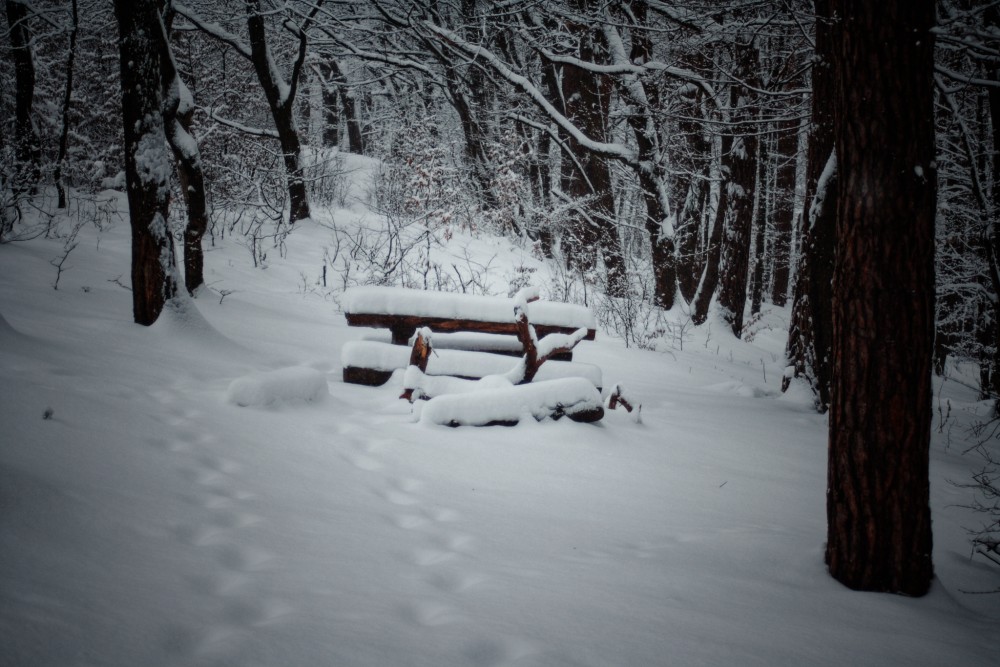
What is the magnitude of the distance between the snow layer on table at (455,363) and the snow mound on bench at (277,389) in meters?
0.71

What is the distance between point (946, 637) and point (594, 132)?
10556 mm

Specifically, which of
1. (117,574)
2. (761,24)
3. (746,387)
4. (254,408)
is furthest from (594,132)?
(117,574)

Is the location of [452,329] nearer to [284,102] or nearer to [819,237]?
[819,237]

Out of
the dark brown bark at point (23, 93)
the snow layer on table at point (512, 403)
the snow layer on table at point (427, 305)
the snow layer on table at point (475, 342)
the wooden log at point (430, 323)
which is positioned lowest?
the snow layer on table at point (512, 403)

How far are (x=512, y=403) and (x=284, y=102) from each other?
10.5m

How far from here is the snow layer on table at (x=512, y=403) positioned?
4.19 meters

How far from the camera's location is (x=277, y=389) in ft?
13.9

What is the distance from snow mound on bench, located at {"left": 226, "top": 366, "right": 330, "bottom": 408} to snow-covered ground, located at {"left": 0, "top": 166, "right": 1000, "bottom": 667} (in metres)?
0.02

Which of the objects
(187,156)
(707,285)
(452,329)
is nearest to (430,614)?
(452,329)

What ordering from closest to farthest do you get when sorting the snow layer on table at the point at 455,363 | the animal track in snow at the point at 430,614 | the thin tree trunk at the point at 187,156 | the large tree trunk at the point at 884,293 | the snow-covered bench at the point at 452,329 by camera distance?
the animal track in snow at the point at 430,614, the large tree trunk at the point at 884,293, the snow layer on table at the point at 455,363, the snow-covered bench at the point at 452,329, the thin tree trunk at the point at 187,156

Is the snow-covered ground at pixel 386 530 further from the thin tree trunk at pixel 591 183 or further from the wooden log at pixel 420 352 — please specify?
the thin tree trunk at pixel 591 183

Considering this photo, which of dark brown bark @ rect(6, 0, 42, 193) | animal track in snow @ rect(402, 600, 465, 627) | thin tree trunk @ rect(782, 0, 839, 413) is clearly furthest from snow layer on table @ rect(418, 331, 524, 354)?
dark brown bark @ rect(6, 0, 42, 193)

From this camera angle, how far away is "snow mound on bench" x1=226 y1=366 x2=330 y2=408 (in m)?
4.09

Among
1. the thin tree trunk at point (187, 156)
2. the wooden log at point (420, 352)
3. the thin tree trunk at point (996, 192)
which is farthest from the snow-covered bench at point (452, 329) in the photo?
the thin tree trunk at point (996, 192)
